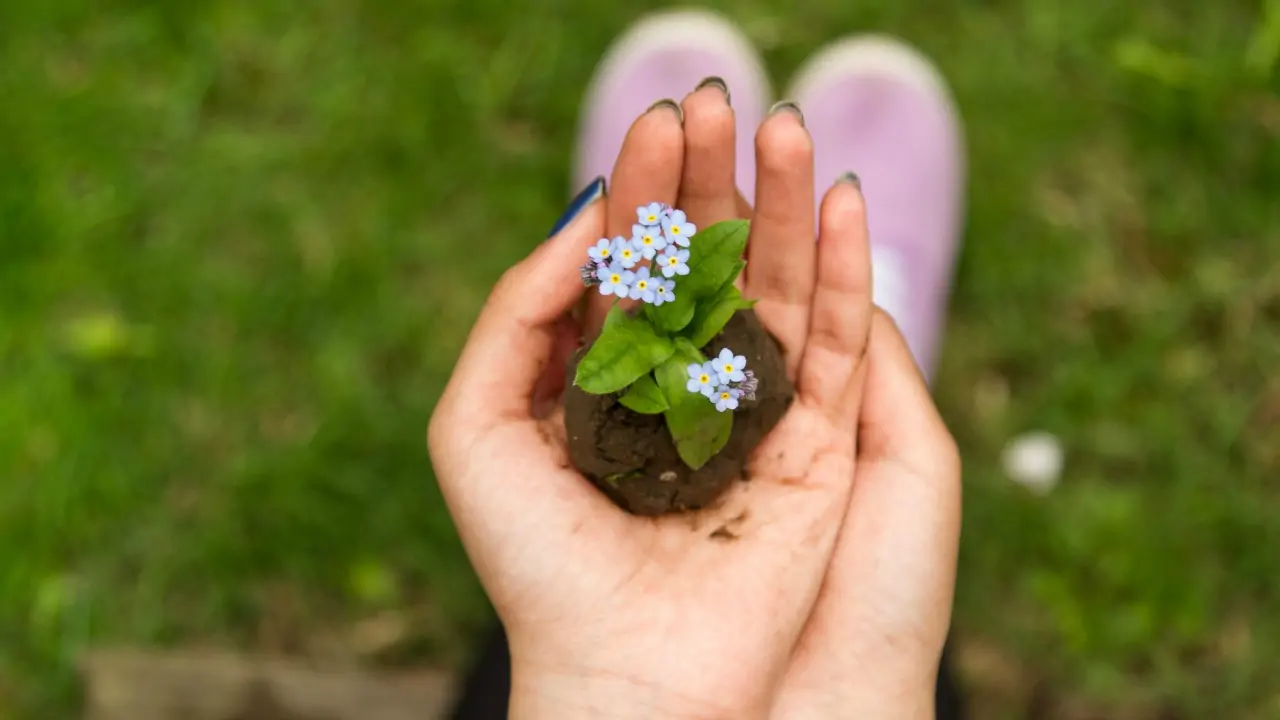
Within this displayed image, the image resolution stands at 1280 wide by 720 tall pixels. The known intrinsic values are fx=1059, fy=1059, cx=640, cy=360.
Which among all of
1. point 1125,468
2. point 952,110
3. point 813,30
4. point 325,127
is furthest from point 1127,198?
point 325,127

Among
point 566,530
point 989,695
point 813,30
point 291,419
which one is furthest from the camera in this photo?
point 813,30

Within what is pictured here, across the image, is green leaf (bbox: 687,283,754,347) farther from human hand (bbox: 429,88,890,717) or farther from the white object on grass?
the white object on grass

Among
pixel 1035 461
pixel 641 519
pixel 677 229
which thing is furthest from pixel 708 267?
pixel 1035 461

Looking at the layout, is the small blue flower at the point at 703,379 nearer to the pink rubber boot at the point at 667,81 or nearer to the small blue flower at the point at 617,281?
the small blue flower at the point at 617,281

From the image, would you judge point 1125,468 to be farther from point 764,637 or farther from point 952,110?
point 764,637

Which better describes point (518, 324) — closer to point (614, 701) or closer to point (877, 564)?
point (614, 701)
